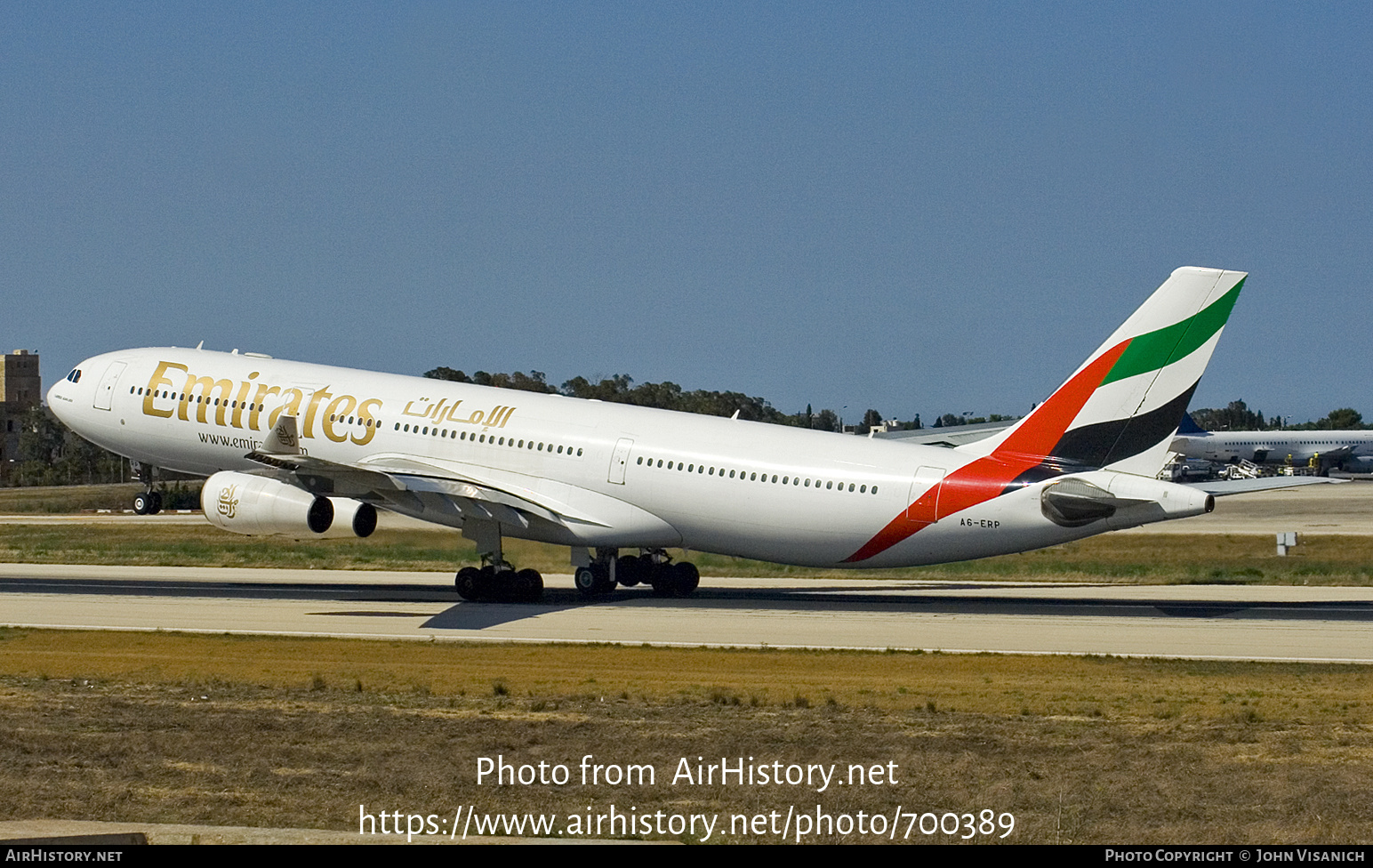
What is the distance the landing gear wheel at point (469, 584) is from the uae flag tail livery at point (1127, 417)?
1265 centimetres

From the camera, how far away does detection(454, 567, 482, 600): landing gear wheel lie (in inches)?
1593

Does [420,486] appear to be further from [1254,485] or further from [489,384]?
[489,384]

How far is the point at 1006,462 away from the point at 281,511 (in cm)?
1702

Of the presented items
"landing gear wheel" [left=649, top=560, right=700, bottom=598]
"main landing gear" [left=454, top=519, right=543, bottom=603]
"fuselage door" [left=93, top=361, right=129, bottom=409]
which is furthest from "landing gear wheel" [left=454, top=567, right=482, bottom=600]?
"fuselage door" [left=93, top=361, right=129, bottom=409]

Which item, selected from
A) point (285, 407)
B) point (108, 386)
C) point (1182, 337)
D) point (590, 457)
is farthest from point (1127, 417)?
point (108, 386)

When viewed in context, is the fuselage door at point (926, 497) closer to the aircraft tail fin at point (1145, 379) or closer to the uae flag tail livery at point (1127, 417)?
the uae flag tail livery at point (1127, 417)

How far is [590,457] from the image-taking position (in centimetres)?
4047

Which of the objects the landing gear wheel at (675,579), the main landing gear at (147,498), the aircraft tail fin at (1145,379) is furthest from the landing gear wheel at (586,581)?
the main landing gear at (147,498)

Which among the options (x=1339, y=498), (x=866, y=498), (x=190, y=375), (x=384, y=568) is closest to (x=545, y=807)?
(x=866, y=498)

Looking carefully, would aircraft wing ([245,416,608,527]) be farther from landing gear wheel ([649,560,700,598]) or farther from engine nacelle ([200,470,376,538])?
landing gear wheel ([649,560,700,598])

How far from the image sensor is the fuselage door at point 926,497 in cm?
3659

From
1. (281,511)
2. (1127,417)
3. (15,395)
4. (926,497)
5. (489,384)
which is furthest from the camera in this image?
(15,395)
